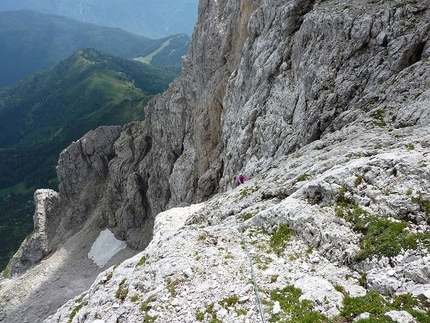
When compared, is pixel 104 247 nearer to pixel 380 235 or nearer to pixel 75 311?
pixel 75 311

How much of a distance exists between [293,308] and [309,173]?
35.4 feet

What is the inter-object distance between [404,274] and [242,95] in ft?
141

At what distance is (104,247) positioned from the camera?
378 feet

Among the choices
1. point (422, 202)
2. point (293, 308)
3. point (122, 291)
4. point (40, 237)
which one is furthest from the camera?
point (40, 237)

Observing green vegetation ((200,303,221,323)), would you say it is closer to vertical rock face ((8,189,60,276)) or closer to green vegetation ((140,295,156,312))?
green vegetation ((140,295,156,312))

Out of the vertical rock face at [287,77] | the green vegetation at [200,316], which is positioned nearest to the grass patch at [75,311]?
the green vegetation at [200,316]

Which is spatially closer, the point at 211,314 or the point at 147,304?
the point at 211,314

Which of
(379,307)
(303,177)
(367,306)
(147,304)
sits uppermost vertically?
(303,177)

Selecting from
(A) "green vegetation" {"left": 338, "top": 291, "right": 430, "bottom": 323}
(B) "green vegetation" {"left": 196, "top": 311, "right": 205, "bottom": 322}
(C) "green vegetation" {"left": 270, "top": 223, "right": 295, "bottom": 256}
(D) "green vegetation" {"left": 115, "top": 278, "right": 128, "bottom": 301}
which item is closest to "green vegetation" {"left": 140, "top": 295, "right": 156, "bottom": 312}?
(D) "green vegetation" {"left": 115, "top": 278, "right": 128, "bottom": 301}

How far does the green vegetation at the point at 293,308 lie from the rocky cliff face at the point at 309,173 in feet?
0.68

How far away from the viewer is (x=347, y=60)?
32.4 m

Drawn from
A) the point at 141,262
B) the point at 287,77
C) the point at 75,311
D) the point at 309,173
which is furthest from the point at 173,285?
the point at 287,77

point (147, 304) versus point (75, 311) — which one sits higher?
point (147, 304)

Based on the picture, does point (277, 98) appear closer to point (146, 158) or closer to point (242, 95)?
point (242, 95)
